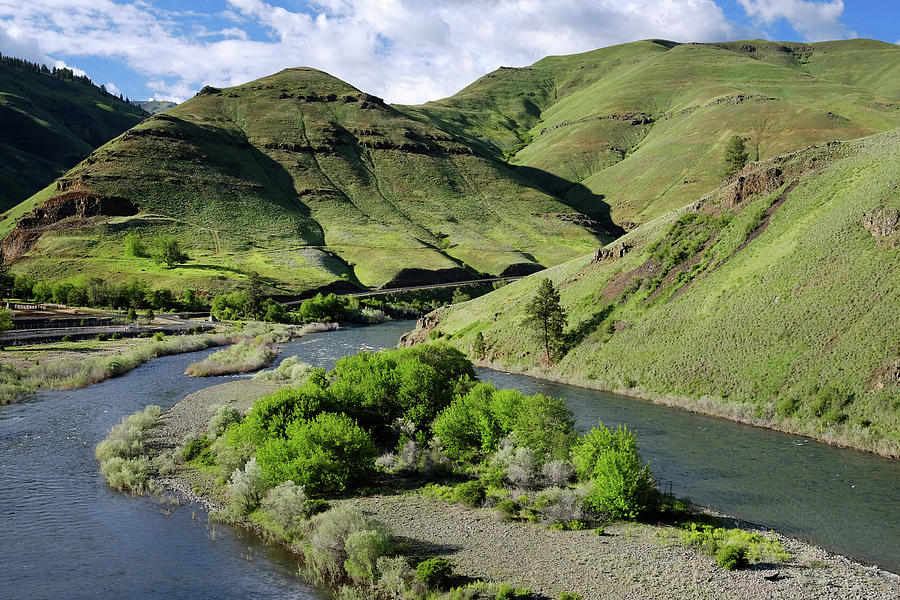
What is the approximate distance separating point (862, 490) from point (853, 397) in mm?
11015

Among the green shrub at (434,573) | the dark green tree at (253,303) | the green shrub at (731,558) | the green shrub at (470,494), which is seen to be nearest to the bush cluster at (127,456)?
the green shrub at (470,494)

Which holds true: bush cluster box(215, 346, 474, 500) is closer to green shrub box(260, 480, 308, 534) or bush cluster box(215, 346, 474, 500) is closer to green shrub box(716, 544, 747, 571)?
green shrub box(260, 480, 308, 534)

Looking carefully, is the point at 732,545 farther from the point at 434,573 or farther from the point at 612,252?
the point at 612,252

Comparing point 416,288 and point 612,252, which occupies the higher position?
point 612,252

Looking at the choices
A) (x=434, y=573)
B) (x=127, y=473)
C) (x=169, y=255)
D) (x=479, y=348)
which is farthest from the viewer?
(x=169, y=255)

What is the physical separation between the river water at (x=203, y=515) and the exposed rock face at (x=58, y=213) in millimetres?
132867

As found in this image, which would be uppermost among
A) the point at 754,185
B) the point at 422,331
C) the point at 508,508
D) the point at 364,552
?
the point at 754,185

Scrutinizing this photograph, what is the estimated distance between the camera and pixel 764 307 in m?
54.4

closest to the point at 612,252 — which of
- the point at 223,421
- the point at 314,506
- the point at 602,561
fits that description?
the point at 223,421

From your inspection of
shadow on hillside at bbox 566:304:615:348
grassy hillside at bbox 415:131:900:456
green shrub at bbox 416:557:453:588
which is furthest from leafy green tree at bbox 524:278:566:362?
green shrub at bbox 416:557:453:588

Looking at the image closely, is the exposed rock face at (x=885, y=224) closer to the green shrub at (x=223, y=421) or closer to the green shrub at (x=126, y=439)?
the green shrub at (x=223, y=421)

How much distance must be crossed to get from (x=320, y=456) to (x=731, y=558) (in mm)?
19973

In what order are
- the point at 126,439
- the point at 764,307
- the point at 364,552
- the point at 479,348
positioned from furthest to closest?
the point at 479,348 → the point at 764,307 → the point at 126,439 → the point at 364,552

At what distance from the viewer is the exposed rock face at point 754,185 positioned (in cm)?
7084
